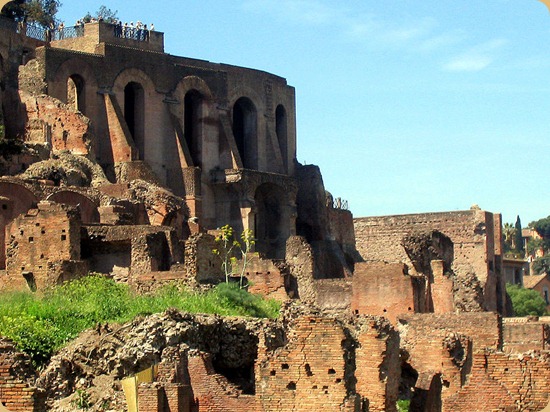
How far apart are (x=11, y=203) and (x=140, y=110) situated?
14.0 m

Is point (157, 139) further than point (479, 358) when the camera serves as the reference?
Yes

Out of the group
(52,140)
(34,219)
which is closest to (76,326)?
(34,219)

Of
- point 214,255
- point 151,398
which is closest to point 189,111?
point 214,255

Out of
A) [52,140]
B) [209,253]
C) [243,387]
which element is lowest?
[243,387]

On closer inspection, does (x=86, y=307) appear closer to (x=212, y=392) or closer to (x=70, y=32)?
(x=212, y=392)

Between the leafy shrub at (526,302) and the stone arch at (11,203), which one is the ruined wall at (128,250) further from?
the leafy shrub at (526,302)

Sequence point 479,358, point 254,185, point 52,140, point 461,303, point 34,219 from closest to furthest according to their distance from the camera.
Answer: point 479,358, point 34,219, point 461,303, point 52,140, point 254,185

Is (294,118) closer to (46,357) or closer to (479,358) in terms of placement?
(46,357)

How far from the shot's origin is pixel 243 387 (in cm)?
3020

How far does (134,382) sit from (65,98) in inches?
984

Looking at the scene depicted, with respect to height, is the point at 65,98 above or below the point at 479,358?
above

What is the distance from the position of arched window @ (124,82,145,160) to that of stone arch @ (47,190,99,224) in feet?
34.2

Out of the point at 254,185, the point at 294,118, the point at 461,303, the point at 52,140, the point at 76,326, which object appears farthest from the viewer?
the point at 294,118

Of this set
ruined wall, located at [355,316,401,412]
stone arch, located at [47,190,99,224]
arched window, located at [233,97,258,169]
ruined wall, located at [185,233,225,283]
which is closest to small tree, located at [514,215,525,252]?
arched window, located at [233,97,258,169]
